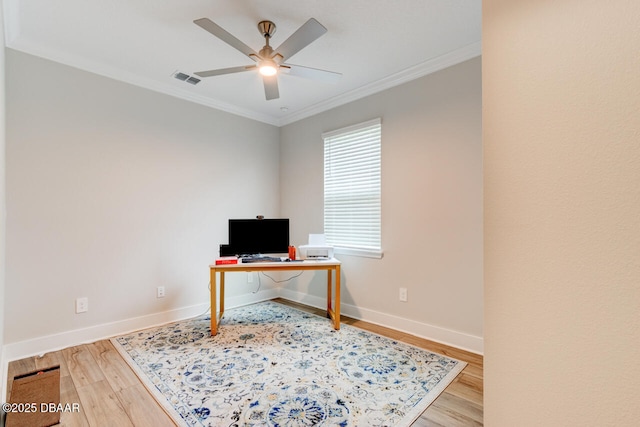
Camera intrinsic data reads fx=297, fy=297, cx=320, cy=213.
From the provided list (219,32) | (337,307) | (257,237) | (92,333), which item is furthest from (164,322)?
(219,32)

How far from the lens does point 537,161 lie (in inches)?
36.1

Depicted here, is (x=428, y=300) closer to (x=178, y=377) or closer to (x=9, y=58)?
(x=178, y=377)

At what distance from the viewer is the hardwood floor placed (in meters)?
1.68

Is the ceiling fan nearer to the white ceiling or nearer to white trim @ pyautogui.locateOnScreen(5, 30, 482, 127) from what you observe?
the white ceiling

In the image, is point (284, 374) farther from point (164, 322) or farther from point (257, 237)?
point (164, 322)

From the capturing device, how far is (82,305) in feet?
8.86

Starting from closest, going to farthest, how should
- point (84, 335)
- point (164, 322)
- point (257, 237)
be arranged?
1. point (84, 335)
2. point (164, 322)
3. point (257, 237)

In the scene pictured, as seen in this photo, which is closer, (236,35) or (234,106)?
(236,35)

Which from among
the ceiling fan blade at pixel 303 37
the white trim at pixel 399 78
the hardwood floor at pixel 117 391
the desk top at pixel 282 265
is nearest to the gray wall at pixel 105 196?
the hardwood floor at pixel 117 391

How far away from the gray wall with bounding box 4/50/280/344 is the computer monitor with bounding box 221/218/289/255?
50cm

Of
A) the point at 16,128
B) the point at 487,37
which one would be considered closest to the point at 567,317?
the point at 487,37

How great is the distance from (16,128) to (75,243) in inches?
40.5

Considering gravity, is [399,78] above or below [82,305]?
above

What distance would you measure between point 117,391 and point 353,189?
2718 millimetres
